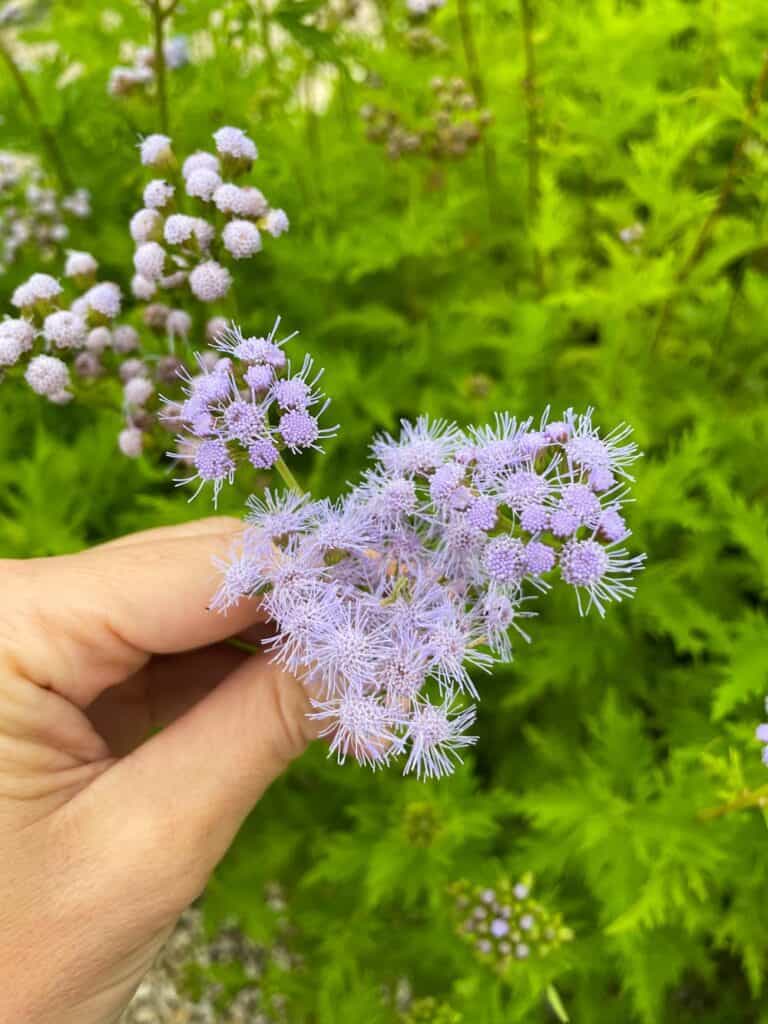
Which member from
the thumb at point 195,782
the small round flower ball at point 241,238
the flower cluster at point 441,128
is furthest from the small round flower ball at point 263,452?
the flower cluster at point 441,128

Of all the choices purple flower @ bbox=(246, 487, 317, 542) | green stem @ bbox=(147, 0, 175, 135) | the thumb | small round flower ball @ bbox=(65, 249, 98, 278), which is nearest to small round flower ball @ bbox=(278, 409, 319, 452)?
purple flower @ bbox=(246, 487, 317, 542)

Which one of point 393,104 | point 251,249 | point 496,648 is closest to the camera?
point 496,648

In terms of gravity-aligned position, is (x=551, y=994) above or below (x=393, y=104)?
below

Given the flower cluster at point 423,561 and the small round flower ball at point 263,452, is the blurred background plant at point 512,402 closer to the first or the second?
the flower cluster at point 423,561

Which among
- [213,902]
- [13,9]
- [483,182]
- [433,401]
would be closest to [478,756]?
[213,902]

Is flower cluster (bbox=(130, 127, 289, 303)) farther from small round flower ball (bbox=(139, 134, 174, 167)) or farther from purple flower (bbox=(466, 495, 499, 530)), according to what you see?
purple flower (bbox=(466, 495, 499, 530))

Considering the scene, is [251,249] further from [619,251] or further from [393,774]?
[393,774]

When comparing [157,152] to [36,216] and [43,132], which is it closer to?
[43,132]
